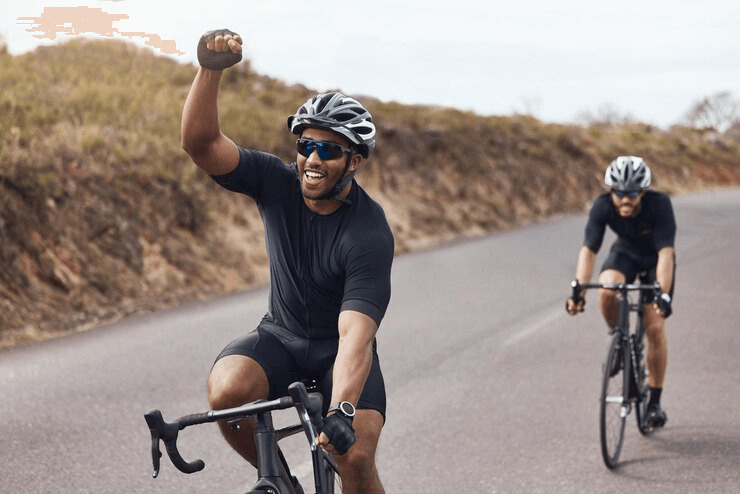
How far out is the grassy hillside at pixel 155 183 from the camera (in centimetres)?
1231

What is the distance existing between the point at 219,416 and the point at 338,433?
38cm

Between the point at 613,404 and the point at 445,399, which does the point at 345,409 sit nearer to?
the point at 613,404

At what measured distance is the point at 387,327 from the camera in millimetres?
11008

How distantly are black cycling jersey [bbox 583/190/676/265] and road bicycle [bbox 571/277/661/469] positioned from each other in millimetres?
328

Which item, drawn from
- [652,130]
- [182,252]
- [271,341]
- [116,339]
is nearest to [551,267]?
[182,252]

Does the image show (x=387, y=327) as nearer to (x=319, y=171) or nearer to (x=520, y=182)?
(x=319, y=171)

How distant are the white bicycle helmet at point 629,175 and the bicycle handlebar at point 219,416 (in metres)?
4.24

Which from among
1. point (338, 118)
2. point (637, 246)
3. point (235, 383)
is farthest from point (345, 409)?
point (637, 246)

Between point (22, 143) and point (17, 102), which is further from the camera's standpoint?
point (17, 102)

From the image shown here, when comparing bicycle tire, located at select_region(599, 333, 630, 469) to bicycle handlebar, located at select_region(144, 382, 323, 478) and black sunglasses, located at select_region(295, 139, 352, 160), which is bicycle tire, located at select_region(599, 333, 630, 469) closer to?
black sunglasses, located at select_region(295, 139, 352, 160)

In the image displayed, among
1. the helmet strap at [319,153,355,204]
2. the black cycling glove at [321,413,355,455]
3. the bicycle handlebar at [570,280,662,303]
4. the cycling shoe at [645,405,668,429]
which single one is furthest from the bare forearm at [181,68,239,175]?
the cycling shoe at [645,405,668,429]

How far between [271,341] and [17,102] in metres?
15.4

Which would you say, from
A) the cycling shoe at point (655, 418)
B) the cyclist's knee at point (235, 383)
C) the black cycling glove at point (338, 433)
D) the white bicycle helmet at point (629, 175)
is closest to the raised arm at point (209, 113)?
the cyclist's knee at point (235, 383)

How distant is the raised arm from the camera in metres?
2.99
